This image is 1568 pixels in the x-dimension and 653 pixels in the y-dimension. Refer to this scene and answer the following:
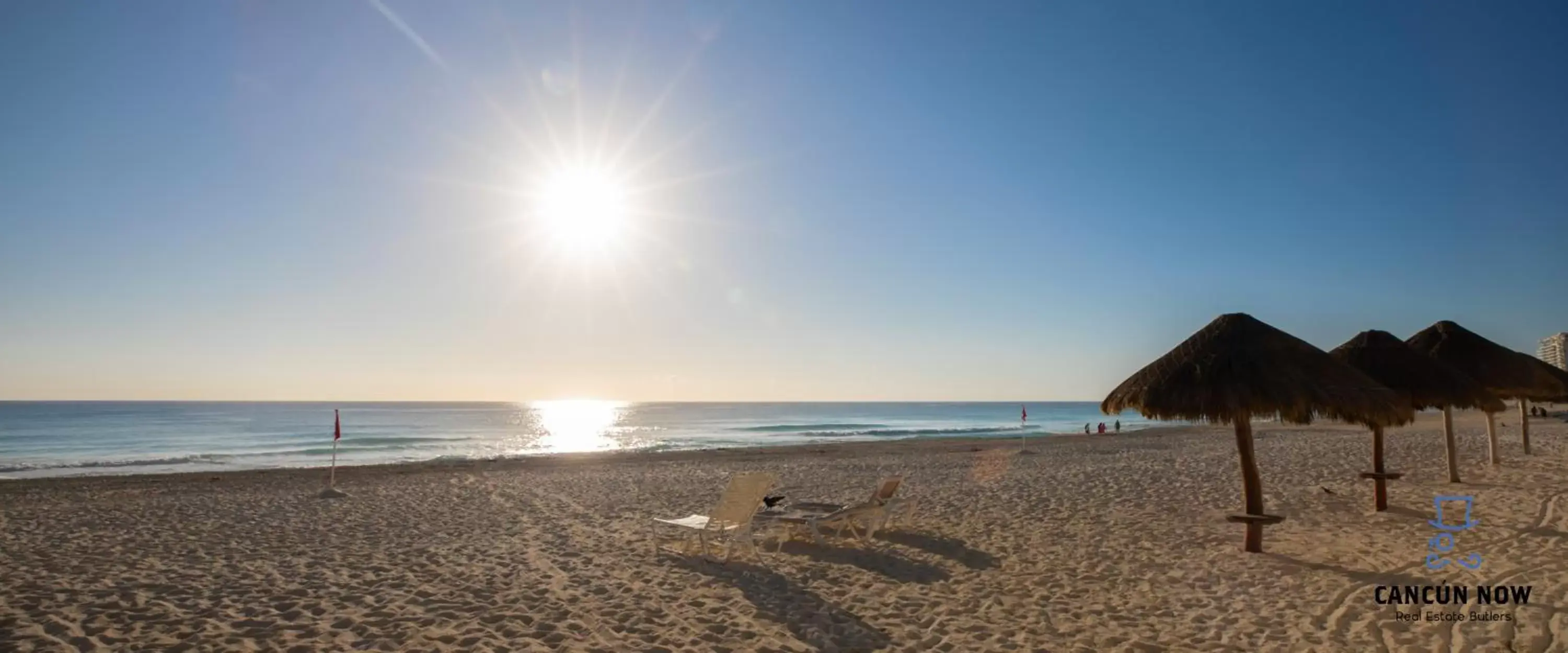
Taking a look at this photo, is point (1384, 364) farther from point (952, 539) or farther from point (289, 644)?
point (289, 644)

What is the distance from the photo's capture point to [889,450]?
88.5 feet

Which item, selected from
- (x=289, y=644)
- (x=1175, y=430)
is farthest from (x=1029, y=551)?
(x=1175, y=430)

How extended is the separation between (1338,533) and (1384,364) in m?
3.26

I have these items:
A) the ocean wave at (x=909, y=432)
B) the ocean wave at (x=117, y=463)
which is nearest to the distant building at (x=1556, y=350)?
the ocean wave at (x=909, y=432)

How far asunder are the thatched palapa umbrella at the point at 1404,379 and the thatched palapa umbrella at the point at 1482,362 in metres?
1.06

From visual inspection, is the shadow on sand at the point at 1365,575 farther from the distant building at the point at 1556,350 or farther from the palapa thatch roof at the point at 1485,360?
the distant building at the point at 1556,350

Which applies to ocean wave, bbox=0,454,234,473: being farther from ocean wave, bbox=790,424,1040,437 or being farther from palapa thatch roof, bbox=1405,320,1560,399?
palapa thatch roof, bbox=1405,320,1560,399

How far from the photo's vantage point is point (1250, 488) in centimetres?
754

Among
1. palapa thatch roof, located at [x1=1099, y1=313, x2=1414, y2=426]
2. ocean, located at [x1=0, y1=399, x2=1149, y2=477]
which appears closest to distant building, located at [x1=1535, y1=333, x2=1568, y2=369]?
ocean, located at [x1=0, y1=399, x2=1149, y2=477]

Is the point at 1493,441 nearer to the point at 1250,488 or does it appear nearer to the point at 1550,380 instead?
the point at 1550,380

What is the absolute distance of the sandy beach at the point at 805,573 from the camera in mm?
5113

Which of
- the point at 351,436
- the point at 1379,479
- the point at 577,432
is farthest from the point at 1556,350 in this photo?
the point at 351,436

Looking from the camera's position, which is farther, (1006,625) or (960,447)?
(960,447)

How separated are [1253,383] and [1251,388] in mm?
75
